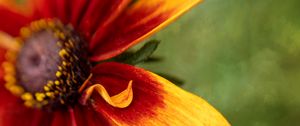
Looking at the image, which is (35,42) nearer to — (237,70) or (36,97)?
(36,97)

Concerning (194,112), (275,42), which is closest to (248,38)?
(275,42)

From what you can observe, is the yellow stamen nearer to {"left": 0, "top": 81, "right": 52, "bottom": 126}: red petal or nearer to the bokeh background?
{"left": 0, "top": 81, "right": 52, "bottom": 126}: red petal

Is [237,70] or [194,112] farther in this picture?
[237,70]

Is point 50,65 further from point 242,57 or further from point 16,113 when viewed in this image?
point 242,57

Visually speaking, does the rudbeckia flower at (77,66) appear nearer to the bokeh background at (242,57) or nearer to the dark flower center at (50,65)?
the dark flower center at (50,65)

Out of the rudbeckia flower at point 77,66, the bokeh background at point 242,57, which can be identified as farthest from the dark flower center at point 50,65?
the bokeh background at point 242,57

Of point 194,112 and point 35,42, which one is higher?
point 35,42

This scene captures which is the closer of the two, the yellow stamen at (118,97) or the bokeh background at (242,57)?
the yellow stamen at (118,97)
